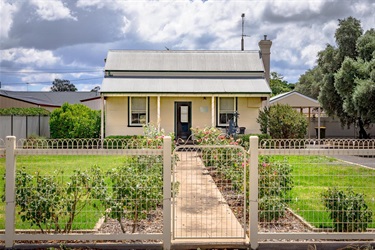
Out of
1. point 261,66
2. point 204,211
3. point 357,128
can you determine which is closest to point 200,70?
point 261,66

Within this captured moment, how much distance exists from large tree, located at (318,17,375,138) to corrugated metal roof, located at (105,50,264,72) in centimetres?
505

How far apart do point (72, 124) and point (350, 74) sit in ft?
52.1

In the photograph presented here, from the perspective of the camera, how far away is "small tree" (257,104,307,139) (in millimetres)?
21438

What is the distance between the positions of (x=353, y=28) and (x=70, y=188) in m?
26.0

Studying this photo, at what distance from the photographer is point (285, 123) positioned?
21453 millimetres

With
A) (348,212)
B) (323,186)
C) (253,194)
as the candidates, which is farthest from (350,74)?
(253,194)

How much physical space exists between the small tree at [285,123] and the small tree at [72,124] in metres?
9.62

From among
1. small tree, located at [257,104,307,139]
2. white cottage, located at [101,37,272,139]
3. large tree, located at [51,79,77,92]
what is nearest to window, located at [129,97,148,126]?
white cottage, located at [101,37,272,139]

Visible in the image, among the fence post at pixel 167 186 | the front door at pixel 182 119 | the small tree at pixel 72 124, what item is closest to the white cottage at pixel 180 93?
the front door at pixel 182 119

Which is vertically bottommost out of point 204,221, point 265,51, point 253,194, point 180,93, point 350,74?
point 204,221

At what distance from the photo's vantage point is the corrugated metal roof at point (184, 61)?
2561 centimetres

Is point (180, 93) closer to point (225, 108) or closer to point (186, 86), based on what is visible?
point (186, 86)

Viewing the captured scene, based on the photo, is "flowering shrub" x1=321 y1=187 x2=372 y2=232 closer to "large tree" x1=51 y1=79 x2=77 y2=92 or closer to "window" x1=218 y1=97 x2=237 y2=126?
"window" x1=218 y1=97 x2=237 y2=126

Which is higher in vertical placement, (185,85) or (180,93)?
(185,85)
